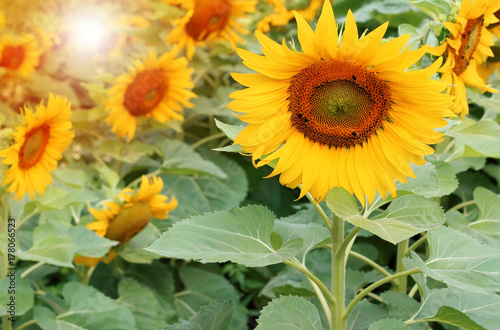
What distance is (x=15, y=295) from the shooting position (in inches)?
43.0

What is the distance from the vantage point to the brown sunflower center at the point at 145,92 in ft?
4.67

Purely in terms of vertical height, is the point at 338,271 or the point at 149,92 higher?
the point at 149,92

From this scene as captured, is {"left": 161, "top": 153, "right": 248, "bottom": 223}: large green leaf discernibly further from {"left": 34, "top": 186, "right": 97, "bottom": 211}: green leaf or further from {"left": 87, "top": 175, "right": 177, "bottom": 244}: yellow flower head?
{"left": 34, "top": 186, "right": 97, "bottom": 211}: green leaf

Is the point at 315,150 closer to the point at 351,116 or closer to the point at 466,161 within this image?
the point at 351,116

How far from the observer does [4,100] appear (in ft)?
5.90

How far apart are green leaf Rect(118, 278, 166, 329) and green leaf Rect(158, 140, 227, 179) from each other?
13.1 inches

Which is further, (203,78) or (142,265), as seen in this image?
(203,78)

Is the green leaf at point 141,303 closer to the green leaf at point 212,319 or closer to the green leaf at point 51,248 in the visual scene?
the green leaf at point 51,248

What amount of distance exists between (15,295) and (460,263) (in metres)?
0.85

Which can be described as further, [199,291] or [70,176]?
[199,291]

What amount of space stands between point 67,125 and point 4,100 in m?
0.78

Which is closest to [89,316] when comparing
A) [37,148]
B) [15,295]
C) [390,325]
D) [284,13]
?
[15,295]

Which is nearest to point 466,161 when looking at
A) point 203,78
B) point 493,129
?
point 493,129

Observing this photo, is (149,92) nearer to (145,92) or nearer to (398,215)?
(145,92)
